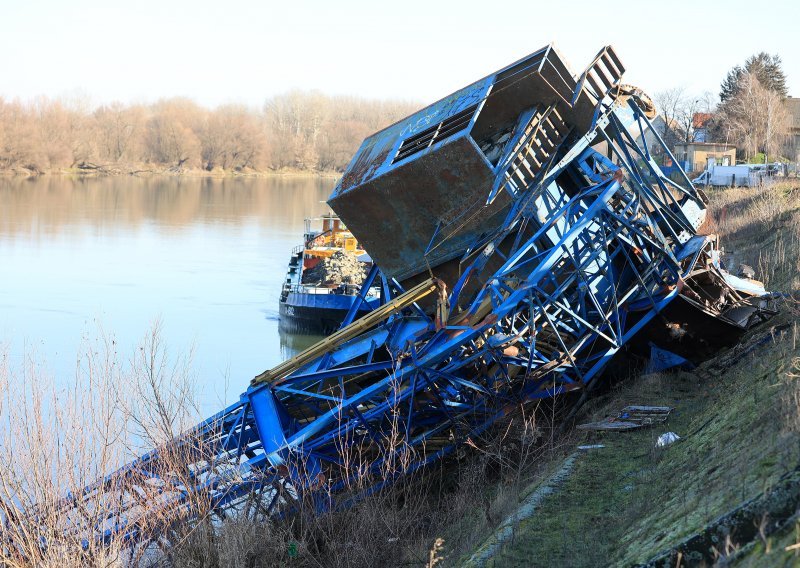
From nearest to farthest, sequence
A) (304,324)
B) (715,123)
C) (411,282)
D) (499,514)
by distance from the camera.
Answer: (499,514) → (411,282) → (304,324) → (715,123)

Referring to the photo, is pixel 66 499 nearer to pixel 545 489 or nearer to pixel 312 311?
pixel 545 489

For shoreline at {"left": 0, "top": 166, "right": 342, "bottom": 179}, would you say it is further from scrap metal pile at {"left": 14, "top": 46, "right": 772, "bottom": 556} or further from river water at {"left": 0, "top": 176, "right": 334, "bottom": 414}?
scrap metal pile at {"left": 14, "top": 46, "right": 772, "bottom": 556}

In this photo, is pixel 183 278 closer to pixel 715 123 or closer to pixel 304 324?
pixel 304 324

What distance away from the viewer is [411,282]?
1357cm

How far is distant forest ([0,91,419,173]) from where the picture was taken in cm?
10225

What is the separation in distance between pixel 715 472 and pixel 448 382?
14.9 ft

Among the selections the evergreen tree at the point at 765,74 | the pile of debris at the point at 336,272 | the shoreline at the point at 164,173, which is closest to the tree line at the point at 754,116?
the evergreen tree at the point at 765,74

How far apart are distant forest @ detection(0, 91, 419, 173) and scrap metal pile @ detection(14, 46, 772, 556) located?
94.3 meters

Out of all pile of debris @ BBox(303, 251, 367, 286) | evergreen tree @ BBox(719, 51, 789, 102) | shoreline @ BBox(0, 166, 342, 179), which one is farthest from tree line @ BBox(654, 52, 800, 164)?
shoreline @ BBox(0, 166, 342, 179)

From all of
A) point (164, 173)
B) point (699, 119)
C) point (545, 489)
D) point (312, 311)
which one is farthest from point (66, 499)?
point (164, 173)

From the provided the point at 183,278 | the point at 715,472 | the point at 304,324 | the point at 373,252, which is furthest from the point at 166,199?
the point at 715,472

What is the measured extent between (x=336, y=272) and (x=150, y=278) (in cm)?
810

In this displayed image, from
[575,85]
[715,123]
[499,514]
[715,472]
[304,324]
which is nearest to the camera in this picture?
[715,472]

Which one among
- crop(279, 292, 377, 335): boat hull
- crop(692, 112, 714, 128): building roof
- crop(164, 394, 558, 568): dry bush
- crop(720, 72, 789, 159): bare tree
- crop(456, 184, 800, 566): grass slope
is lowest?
crop(279, 292, 377, 335): boat hull
